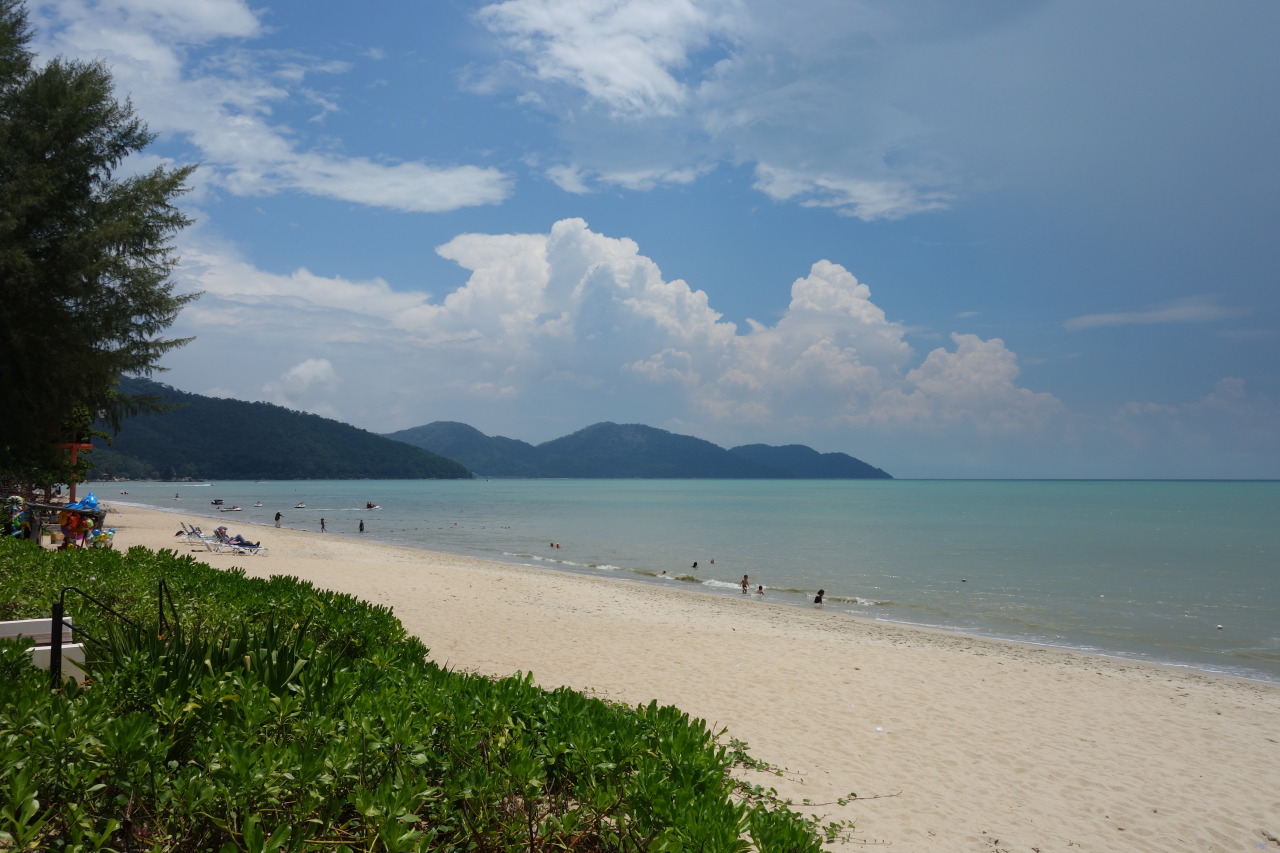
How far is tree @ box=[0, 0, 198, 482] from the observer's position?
56.9 ft

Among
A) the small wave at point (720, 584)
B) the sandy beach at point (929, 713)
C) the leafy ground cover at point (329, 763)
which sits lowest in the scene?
the small wave at point (720, 584)

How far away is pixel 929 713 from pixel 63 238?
2110 cm

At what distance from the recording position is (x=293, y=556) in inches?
1058

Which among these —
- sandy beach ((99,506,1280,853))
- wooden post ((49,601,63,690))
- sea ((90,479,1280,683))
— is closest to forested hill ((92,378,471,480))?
sea ((90,479,1280,683))

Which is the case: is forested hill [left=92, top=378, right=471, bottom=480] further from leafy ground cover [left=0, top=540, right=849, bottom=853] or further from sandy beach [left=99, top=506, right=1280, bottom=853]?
leafy ground cover [left=0, top=540, right=849, bottom=853]

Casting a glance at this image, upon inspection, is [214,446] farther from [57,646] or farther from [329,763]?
[329,763]

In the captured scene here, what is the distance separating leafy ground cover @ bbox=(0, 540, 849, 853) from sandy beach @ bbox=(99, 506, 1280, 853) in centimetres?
323

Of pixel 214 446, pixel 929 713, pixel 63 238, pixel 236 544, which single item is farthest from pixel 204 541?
pixel 214 446

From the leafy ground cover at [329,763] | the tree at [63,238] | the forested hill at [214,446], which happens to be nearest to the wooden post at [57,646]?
the leafy ground cover at [329,763]

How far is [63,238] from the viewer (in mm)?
17734

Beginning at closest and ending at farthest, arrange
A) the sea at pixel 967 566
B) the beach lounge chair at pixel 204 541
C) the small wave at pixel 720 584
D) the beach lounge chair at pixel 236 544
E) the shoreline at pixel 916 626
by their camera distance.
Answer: the shoreline at pixel 916 626 < the sea at pixel 967 566 < the beach lounge chair at pixel 204 541 < the beach lounge chair at pixel 236 544 < the small wave at pixel 720 584

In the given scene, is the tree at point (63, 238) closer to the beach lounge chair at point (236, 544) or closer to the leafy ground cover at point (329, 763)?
the beach lounge chair at point (236, 544)

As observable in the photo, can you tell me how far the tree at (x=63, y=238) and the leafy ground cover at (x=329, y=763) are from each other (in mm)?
17527

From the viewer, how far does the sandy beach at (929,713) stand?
6.50 m
